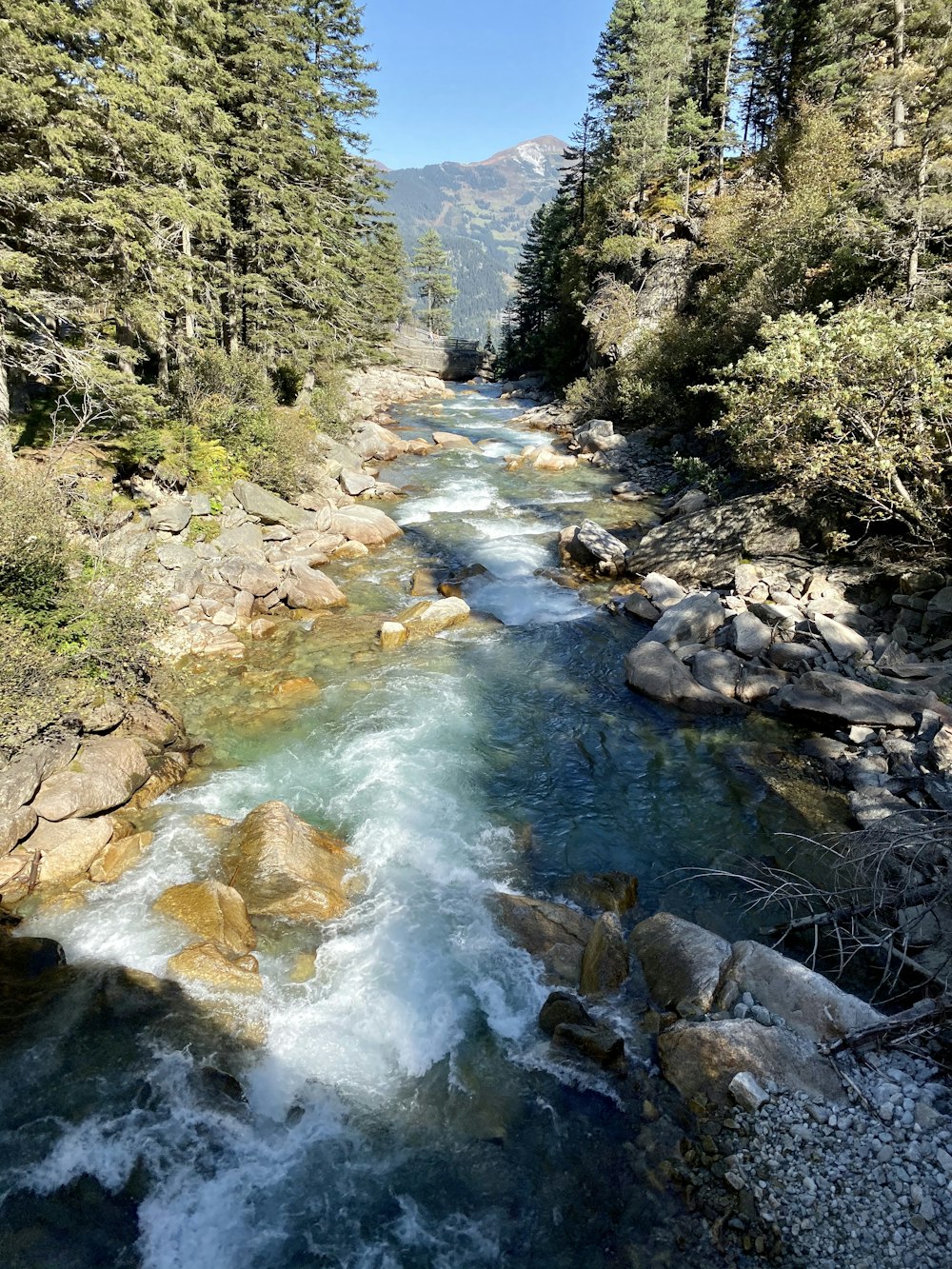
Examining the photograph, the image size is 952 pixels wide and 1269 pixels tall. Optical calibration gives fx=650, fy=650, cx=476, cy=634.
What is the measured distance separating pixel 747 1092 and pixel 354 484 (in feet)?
70.3

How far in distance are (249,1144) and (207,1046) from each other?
3.32 ft

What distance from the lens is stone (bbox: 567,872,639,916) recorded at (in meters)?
7.98

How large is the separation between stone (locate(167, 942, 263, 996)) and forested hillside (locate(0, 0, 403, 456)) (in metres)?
11.6

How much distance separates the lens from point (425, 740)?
36.5ft

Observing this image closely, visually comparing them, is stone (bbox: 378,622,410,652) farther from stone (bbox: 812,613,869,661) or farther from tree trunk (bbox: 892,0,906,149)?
tree trunk (bbox: 892,0,906,149)

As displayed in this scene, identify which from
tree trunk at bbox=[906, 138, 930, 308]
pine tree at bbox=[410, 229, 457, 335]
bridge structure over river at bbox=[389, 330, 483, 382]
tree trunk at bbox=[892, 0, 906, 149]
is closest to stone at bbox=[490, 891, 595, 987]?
tree trunk at bbox=[906, 138, 930, 308]

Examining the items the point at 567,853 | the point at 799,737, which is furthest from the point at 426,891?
the point at 799,737

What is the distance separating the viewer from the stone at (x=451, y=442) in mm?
33469

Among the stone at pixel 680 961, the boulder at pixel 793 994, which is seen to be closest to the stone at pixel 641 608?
the stone at pixel 680 961

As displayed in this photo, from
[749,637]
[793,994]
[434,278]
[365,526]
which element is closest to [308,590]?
[365,526]

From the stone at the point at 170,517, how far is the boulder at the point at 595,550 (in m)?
10.1

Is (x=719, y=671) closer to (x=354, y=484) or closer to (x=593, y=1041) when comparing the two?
(x=593, y=1041)

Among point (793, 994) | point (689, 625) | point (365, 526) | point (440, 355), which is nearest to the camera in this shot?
point (793, 994)

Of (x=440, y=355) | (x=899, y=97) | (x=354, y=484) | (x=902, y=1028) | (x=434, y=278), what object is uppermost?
(x=434, y=278)
